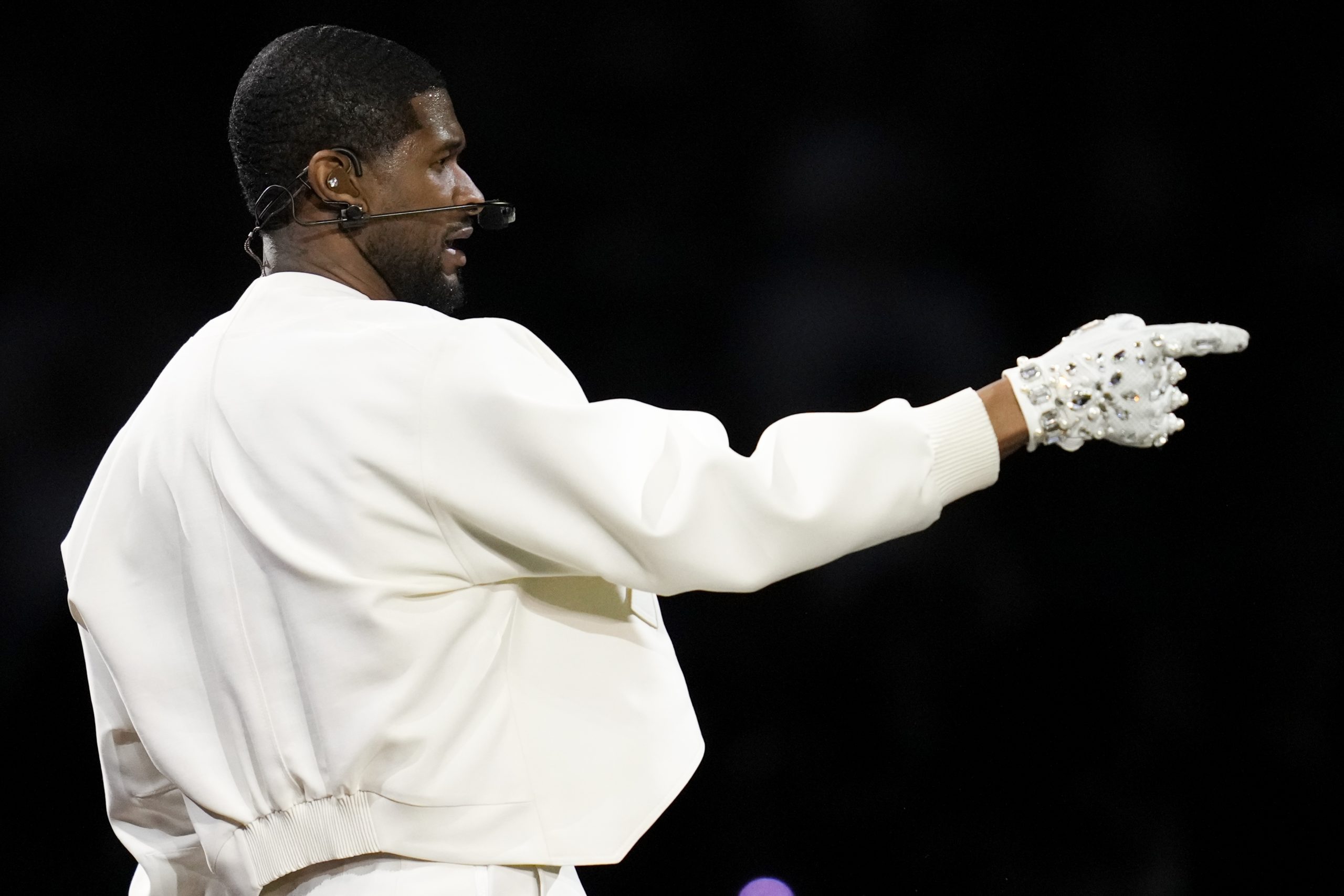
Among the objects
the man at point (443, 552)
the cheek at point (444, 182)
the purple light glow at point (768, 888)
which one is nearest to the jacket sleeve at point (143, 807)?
the man at point (443, 552)

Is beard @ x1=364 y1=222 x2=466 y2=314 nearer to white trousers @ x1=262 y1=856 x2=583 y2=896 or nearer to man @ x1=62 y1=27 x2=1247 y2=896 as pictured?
man @ x1=62 y1=27 x2=1247 y2=896

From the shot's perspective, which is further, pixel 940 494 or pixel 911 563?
pixel 911 563

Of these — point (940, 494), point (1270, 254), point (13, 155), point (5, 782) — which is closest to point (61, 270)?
point (13, 155)

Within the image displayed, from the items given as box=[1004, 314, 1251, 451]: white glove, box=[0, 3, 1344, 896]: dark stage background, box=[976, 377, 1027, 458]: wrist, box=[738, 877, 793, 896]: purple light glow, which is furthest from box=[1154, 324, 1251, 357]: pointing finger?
box=[738, 877, 793, 896]: purple light glow

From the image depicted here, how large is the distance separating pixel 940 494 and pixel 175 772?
2.43 ft

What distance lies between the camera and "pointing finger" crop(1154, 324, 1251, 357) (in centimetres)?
108

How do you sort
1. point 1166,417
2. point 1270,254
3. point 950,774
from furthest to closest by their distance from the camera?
1. point 950,774
2. point 1270,254
3. point 1166,417

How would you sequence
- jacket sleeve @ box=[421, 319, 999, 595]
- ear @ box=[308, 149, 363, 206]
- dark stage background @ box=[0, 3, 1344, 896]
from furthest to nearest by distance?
dark stage background @ box=[0, 3, 1344, 896] < ear @ box=[308, 149, 363, 206] < jacket sleeve @ box=[421, 319, 999, 595]

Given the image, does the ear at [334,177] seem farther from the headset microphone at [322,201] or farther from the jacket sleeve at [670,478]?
the jacket sleeve at [670,478]

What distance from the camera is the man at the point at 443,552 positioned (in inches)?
41.6

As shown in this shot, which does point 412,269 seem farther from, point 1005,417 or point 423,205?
point 1005,417

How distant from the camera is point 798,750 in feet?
6.73

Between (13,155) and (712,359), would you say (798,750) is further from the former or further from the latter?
(13,155)

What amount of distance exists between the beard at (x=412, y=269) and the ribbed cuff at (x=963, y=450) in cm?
57
